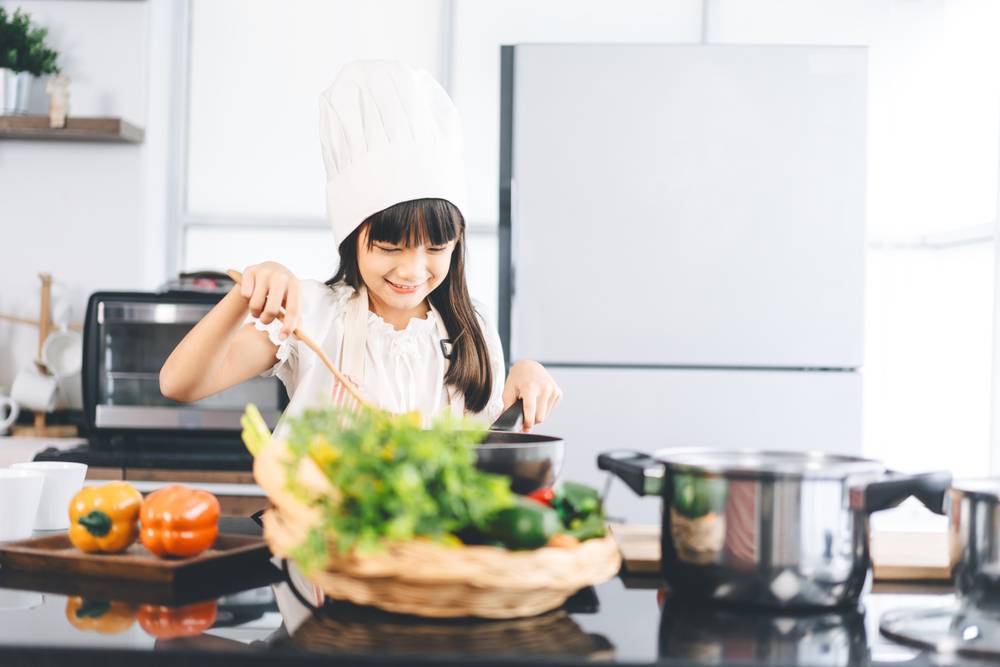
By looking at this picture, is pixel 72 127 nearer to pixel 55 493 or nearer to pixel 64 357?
pixel 64 357

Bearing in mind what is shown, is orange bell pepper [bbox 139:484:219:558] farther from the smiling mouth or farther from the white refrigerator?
the white refrigerator

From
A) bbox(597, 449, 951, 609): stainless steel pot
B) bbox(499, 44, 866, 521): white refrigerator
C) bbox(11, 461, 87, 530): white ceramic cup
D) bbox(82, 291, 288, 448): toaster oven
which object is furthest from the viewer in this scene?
bbox(82, 291, 288, 448): toaster oven

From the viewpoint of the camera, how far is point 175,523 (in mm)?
860

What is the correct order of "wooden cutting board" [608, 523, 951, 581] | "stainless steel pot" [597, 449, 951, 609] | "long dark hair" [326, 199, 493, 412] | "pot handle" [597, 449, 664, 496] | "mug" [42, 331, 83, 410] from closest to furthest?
"stainless steel pot" [597, 449, 951, 609] → "pot handle" [597, 449, 664, 496] → "wooden cutting board" [608, 523, 951, 581] → "long dark hair" [326, 199, 493, 412] → "mug" [42, 331, 83, 410]

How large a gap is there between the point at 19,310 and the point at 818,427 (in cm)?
208

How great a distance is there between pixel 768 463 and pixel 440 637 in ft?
1.01

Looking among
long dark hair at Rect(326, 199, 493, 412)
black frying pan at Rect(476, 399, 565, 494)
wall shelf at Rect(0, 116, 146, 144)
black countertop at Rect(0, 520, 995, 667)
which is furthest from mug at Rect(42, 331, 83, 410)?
black frying pan at Rect(476, 399, 565, 494)

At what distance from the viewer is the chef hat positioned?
128 cm

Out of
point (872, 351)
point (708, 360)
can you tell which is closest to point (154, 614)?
point (708, 360)

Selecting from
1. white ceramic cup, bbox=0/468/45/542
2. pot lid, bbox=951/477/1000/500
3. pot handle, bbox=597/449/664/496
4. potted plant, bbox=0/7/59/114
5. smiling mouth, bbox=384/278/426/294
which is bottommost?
white ceramic cup, bbox=0/468/45/542

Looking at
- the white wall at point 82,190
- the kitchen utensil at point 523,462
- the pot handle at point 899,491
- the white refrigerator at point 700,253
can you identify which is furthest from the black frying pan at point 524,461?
the white wall at point 82,190

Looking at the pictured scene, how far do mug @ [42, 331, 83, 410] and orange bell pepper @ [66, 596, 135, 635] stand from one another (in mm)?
1925

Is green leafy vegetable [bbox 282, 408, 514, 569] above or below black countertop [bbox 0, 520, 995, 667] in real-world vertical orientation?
above

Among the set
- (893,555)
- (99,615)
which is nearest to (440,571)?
(99,615)
